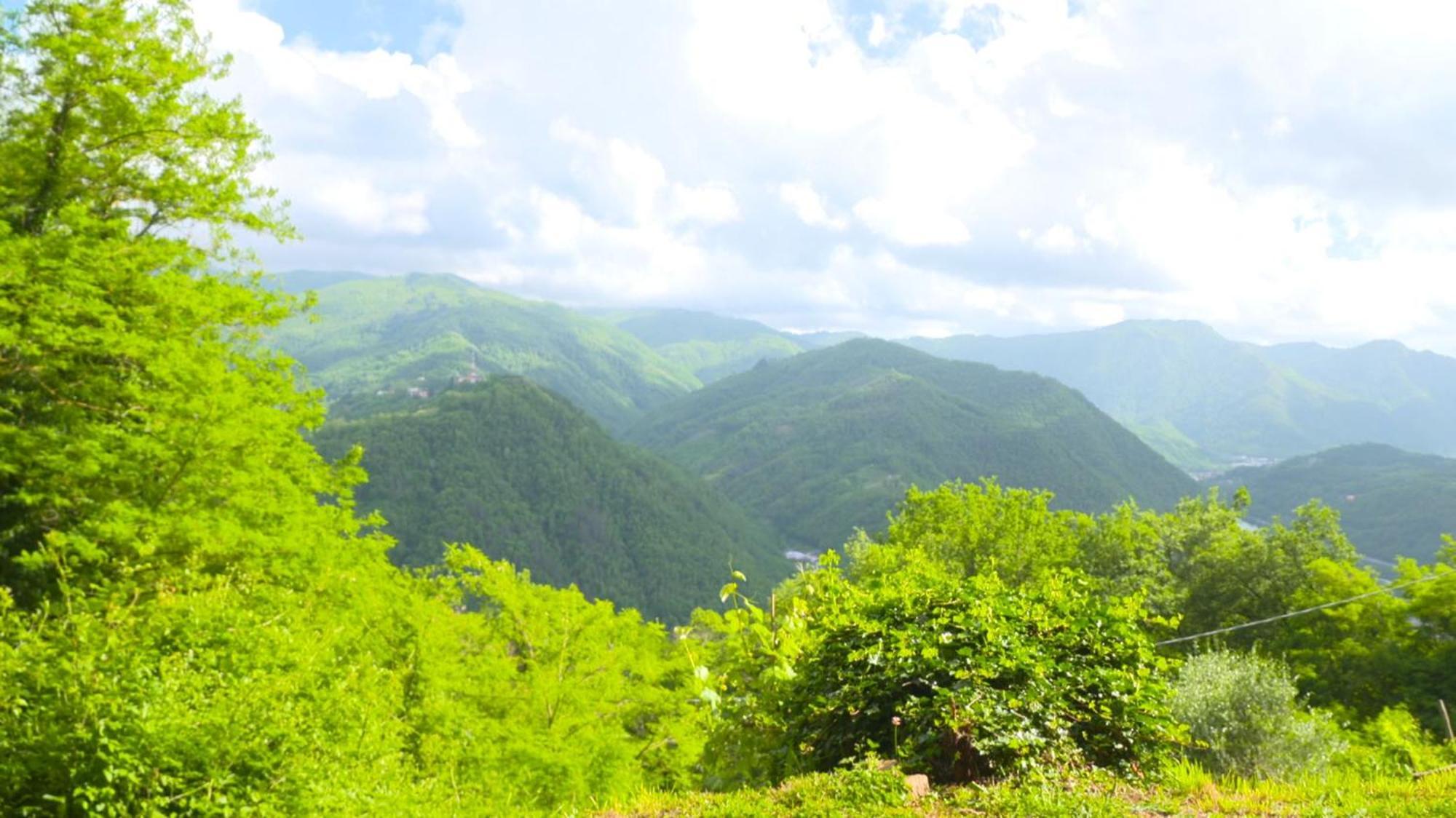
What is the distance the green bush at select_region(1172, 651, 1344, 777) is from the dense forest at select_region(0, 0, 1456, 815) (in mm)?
65

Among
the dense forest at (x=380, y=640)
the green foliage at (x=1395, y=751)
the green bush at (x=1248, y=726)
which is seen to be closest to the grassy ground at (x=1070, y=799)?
the dense forest at (x=380, y=640)

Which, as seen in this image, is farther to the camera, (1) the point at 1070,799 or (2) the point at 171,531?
(2) the point at 171,531

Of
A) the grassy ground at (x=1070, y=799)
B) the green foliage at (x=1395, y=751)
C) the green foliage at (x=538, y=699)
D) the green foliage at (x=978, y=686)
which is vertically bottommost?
the green foliage at (x=538, y=699)

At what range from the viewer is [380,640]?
1980 centimetres

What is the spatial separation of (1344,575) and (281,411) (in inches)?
1776

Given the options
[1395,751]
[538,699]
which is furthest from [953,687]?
[538,699]

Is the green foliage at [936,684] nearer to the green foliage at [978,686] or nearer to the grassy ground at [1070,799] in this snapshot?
the green foliage at [978,686]

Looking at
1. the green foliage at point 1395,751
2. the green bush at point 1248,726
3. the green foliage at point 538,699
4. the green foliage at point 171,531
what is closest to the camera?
the green foliage at point 171,531

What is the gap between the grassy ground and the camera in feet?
17.7

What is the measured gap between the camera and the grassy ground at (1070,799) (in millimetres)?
5398

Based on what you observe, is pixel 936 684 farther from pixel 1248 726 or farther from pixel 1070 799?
pixel 1248 726

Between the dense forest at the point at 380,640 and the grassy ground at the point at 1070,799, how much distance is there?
0.03 metres

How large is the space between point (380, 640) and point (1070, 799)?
19420 mm

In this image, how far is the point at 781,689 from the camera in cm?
679
